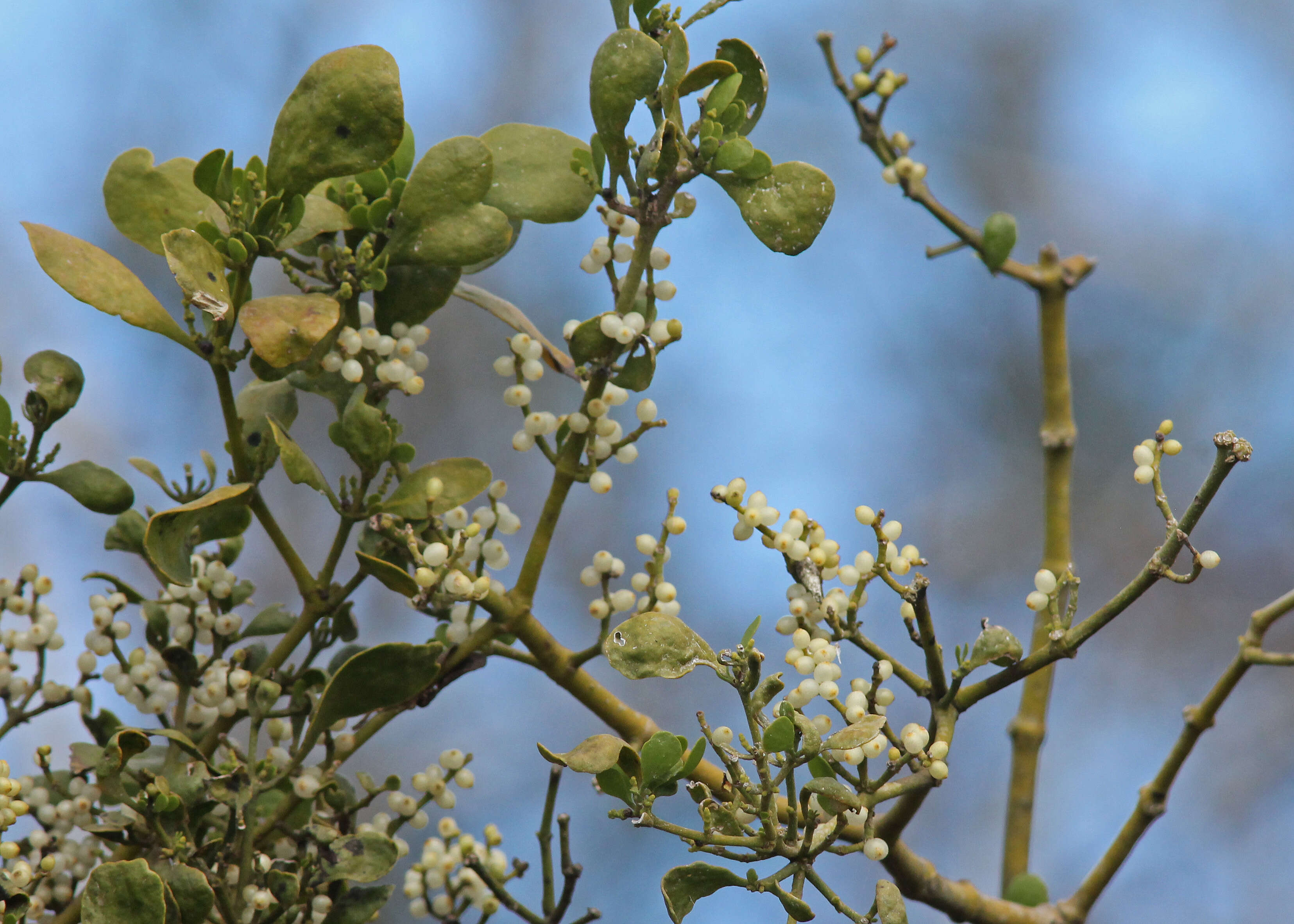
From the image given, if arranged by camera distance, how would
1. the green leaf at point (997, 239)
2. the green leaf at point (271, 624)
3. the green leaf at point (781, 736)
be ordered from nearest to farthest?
the green leaf at point (781, 736)
the green leaf at point (271, 624)
the green leaf at point (997, 239)

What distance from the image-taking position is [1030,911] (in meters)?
0.39

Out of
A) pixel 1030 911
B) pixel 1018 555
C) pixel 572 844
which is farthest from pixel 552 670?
pixel 1018 555

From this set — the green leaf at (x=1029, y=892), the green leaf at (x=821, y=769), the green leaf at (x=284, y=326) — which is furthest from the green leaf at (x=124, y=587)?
the green leaf at (x=1029, y=892)

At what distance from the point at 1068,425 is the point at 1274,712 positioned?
79 centimetres

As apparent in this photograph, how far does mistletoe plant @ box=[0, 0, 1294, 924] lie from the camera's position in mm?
261

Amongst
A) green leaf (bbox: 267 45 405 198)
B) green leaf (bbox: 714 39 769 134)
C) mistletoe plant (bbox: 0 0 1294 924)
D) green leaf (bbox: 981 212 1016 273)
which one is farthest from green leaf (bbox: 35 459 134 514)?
green leaf (bbox: 981 212 1016 273)

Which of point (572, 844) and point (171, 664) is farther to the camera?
point (572, 844)

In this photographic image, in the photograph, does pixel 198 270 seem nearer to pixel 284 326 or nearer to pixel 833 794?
pixel 284 326

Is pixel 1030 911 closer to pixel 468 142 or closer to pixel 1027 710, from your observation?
pixel 1027 710

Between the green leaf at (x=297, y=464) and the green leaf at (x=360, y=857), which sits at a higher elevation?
the green leaf at (x=297, y=464)

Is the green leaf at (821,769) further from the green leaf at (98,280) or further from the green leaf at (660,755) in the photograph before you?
the green leaf at (98,280)

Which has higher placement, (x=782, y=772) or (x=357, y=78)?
(x=357, y=78)

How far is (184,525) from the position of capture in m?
0.27

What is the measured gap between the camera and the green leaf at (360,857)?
11.9 inches
